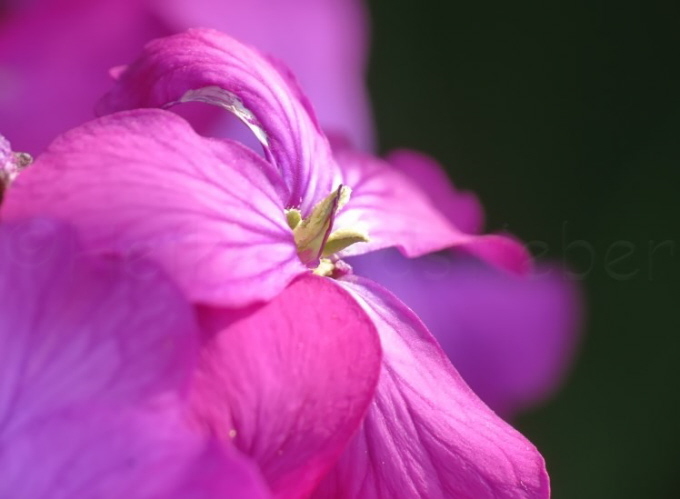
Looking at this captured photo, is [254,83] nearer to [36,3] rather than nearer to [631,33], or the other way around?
[36,3]

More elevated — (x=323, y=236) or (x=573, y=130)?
(x=323, y=236)

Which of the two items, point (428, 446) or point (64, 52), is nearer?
point (428, 446)

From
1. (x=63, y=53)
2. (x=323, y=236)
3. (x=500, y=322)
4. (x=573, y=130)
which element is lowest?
(x=500, y=322)

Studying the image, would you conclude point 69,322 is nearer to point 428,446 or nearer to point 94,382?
point 94,382

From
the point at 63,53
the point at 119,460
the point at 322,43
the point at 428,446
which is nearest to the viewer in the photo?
the point at 119,460

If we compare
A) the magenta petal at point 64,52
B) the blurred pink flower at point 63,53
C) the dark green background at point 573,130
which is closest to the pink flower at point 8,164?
the blurred pink flower at point 63,53

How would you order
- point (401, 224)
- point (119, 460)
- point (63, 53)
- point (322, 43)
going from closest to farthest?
point (119, 460) → point (401, 224) → point (63, 53) → point (322, 43)

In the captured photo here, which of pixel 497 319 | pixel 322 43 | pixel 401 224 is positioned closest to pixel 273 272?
pixel 401 224

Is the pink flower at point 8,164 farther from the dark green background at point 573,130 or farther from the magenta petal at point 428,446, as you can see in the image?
the dark green background at point 573,130
